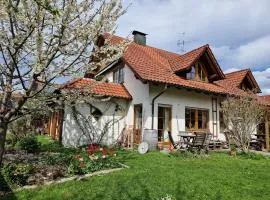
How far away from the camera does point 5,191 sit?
231 inches

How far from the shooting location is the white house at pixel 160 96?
14109mm

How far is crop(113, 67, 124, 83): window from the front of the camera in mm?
16836

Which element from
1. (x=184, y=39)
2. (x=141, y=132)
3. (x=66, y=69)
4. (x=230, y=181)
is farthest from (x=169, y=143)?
(x=184, y=39)

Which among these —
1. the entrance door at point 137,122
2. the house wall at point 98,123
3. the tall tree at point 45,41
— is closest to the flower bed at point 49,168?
the tall tree at point 45,41

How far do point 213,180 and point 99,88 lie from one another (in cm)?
861

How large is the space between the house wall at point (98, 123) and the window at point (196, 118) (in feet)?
11.8

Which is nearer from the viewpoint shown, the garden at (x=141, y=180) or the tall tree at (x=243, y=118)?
the garden at (x=141, y=180)

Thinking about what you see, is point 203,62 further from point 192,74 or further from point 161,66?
point 161,66

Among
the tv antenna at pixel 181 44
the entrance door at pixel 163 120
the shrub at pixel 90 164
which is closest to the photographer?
the shrub at pixel 90 164

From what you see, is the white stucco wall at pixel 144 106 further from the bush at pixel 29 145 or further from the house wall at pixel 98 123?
the bush at pixel 29 145

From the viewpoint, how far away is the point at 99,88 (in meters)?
14.5

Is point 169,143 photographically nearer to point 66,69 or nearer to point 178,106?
point 178,106

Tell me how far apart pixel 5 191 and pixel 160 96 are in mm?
9827

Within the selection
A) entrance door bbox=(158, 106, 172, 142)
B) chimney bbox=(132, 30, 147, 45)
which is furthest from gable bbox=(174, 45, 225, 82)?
chimney bbox=(132, 30, 147, 45)
